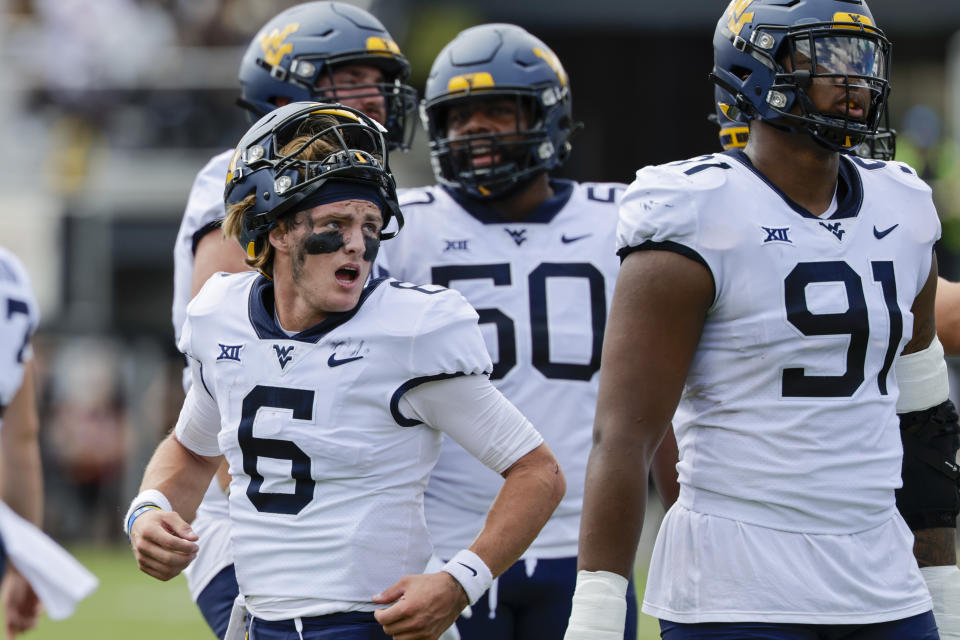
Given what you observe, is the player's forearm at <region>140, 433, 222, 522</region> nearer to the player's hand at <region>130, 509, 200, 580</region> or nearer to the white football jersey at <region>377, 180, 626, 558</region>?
the player's hand at <region>130, 509, 200, 580</region>

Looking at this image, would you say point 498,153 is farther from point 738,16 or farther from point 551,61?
point 738,16

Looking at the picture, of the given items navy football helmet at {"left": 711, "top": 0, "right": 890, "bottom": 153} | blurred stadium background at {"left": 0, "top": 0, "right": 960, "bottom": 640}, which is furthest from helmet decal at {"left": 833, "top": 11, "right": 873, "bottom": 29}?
blurred stadium background at {"left": 0, "top": 0, "right": 960, "bottom": 640}

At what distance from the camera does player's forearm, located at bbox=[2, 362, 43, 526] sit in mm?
4398

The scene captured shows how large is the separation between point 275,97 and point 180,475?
141 cm

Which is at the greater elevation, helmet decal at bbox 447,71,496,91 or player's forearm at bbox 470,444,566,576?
helmet decal at bbox 447,71,496,91

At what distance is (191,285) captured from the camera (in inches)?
154

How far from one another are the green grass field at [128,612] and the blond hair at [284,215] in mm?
6149

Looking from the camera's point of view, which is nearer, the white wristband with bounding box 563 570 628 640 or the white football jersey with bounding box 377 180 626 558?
the white wristband with bounding box 563 570 628 640

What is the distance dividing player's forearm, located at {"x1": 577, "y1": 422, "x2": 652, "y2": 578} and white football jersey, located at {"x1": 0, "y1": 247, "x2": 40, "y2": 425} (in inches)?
80.0

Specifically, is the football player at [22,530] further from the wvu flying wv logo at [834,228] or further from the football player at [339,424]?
the wvu flying wv logo at [834,228]

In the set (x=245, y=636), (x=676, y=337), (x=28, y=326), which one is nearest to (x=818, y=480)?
(x=676, y=337)

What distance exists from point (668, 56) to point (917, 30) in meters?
2.58

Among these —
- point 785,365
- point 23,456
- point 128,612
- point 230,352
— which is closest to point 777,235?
point 785,365

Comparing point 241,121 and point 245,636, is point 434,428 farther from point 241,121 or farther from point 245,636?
point 241,121
